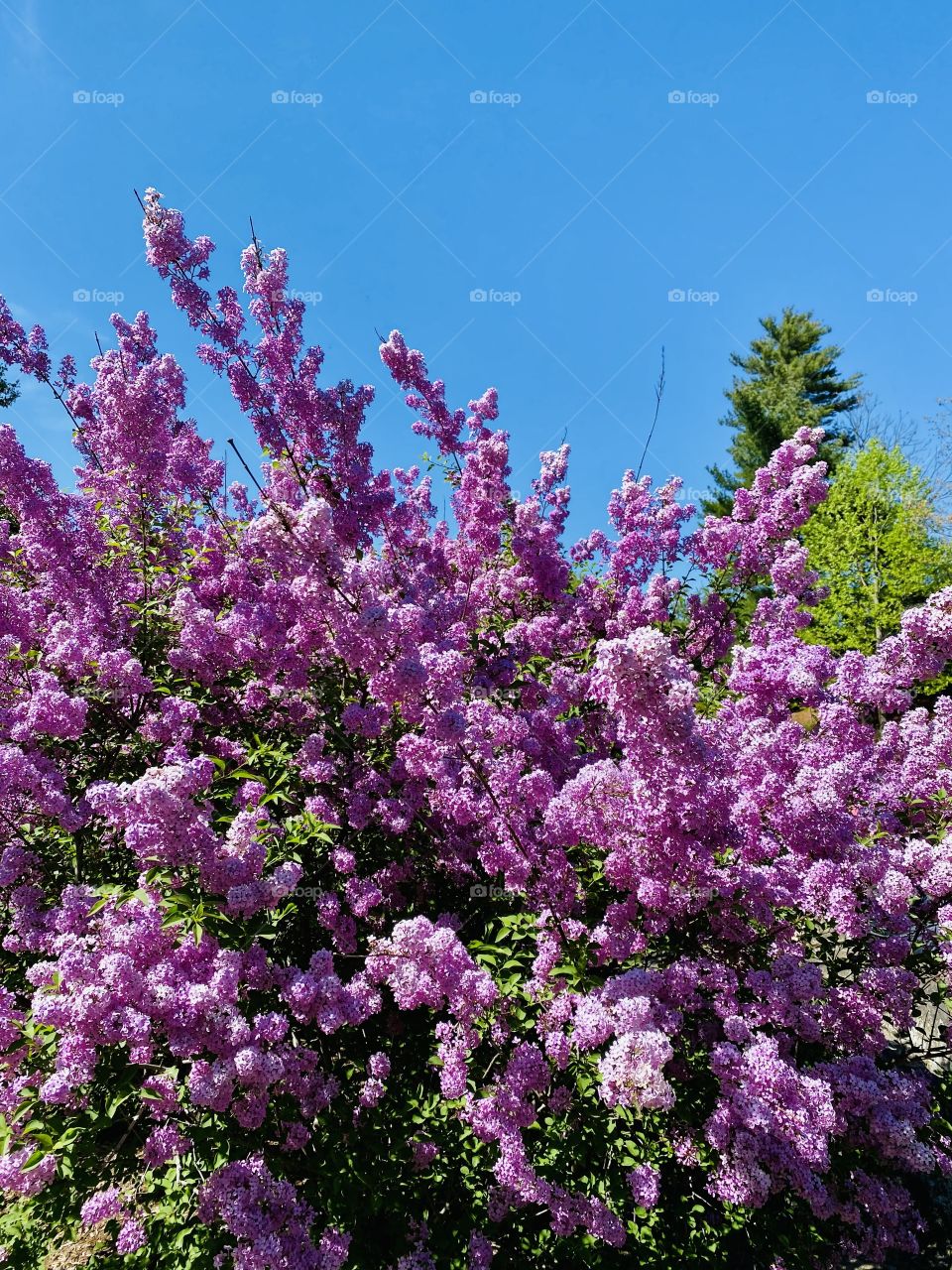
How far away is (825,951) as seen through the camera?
4.35 m

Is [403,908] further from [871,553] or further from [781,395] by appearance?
[781,395]

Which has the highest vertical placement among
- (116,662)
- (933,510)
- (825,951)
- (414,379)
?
(933,510)

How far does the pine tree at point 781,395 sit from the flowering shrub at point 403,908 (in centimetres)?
3209

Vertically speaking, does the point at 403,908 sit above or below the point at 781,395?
below

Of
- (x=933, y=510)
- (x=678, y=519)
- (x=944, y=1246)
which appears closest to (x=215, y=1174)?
(x=944, y=1246)

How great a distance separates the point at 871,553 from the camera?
2388 cm

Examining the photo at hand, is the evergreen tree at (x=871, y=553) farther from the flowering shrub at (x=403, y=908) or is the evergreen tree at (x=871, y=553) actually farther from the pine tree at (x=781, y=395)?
the flowering shrub at (x=403, y=908)

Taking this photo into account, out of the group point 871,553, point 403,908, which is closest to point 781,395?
point 871,553

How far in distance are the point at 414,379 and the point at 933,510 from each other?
99.6 feet

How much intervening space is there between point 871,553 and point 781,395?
52.6 feet

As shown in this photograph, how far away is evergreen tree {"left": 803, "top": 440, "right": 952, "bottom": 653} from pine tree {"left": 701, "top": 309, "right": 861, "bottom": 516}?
8.90 m

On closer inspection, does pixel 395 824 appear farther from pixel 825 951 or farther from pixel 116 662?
pixel 825 951

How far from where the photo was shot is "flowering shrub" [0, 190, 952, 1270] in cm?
289

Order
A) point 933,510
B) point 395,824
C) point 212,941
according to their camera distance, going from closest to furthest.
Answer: point 212,941 < point 395,824 < point 933,510
